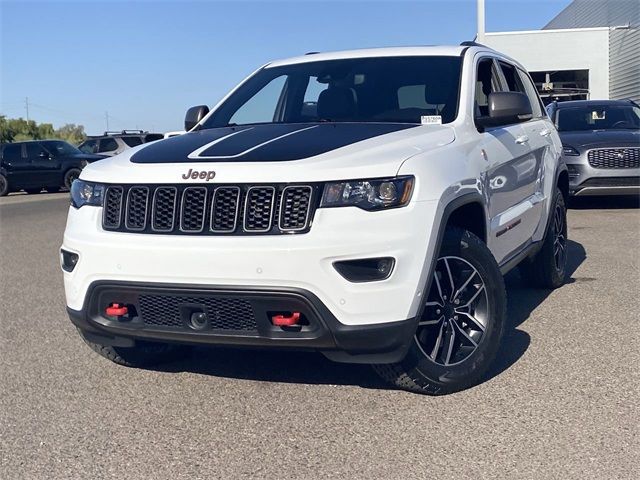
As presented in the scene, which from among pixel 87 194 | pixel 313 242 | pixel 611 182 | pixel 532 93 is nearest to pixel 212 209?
pixel 313 242

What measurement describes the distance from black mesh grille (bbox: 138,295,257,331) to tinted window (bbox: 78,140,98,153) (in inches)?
967

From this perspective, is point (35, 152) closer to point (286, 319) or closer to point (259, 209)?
point (259, 209)

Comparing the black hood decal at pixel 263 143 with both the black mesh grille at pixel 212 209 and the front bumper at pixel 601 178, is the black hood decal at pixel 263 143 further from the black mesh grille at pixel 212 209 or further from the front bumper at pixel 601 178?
the front bumper at pixel 601 178

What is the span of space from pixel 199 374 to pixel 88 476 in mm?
1349

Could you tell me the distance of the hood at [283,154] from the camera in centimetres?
378

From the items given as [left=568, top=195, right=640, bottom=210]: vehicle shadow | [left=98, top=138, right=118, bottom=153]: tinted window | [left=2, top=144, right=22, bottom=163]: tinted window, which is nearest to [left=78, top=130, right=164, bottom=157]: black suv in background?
[left=98, top=138, right=118, bottom=153]: tinted window

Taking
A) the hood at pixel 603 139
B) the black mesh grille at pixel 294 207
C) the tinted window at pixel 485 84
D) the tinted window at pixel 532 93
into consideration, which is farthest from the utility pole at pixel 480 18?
the black mesh grille at pixel 294 207

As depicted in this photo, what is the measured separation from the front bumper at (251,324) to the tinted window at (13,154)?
22829 millimetres

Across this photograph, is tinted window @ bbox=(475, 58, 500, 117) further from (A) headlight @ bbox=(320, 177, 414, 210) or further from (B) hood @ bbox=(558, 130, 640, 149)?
(B) hood @ bbox=(558, 130, 640, 149)

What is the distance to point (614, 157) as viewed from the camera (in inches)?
477

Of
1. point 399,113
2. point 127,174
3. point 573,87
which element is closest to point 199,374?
point 127,174

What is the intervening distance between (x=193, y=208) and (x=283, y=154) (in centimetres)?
48

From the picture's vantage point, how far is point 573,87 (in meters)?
34.0

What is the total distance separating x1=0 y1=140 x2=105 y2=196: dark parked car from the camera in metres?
25.0
